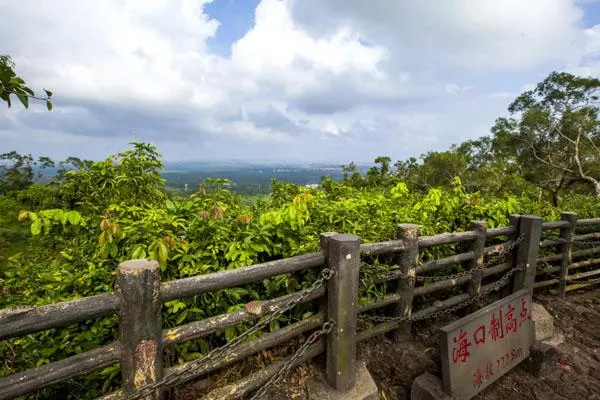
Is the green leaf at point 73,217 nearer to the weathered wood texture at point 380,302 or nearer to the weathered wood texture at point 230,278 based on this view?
the weathered wood texture at point 230,278

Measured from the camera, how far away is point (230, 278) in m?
2.16

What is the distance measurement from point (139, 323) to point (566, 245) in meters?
5.97

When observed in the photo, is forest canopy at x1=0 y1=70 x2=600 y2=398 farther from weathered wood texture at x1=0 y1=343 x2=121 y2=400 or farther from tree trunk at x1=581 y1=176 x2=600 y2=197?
tree trunk at x1=581 y1=176 x2=600 y2=197

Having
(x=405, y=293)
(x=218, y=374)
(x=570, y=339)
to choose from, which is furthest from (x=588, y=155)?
(x=218, y=374)

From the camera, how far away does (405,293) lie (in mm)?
3301

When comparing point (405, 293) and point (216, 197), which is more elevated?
point (216, 197)

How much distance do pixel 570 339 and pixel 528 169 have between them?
25.7 metres

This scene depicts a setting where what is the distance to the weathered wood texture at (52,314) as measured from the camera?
60.6 inches

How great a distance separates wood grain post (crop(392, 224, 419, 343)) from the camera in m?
3.18

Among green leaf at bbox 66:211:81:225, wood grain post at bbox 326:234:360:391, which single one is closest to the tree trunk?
wood grain post at bbox 326:234:360:391

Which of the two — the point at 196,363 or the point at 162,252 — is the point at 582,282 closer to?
the point at 196,363

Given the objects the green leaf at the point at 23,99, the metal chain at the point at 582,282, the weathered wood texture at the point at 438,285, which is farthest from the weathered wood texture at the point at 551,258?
the green leaf at the point at 23,99

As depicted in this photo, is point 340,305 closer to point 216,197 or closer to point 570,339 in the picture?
point 216,197

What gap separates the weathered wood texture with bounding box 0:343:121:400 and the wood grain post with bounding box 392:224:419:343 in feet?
8.17
